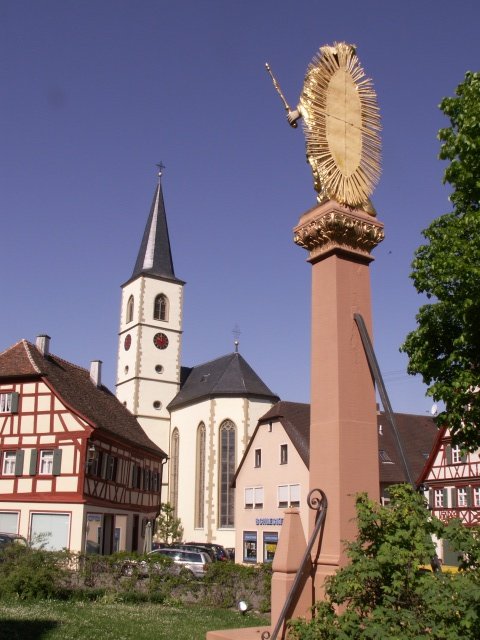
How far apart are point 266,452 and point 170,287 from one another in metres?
29.8

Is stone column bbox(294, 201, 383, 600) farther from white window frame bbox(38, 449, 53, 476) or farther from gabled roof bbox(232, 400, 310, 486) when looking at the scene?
gabled roof bbox(232, 400, 310, 486)

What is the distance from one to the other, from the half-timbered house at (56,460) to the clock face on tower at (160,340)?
30.3 meters

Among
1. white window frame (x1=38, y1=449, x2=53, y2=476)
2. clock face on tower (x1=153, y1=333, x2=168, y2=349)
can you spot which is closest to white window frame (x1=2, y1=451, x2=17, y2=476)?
white window frame (x1=38, y1=449, x2=53, y2=476)

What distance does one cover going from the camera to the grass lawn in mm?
9859

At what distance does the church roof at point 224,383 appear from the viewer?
54562 mm

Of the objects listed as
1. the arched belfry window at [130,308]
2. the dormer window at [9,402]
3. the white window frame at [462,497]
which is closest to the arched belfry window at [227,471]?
the arched belfry window at [130,308]

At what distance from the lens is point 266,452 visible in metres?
39.6

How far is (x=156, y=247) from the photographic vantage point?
6744 centimetres

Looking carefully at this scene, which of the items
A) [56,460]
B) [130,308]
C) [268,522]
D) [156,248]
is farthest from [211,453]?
[56,460]

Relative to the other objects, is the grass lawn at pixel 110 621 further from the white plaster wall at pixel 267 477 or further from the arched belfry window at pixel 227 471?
the arched belfry window at pixel 227 471

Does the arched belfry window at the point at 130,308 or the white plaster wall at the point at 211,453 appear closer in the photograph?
the white plaster wall at the point at 211,453

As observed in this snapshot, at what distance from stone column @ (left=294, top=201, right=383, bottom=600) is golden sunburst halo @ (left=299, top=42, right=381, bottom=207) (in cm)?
38

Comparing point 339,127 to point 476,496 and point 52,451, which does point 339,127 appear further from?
point 476,496

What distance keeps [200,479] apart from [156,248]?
2326 centimetres
